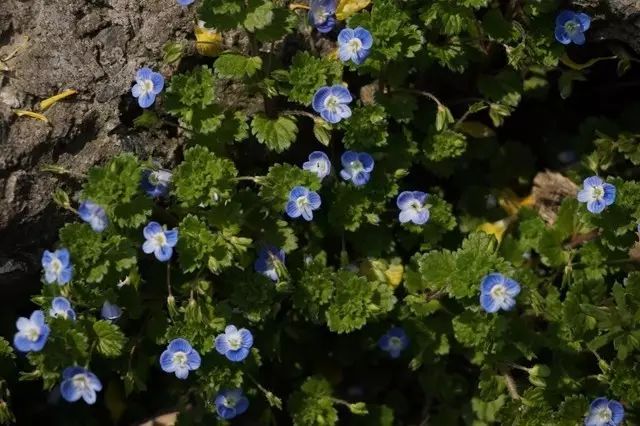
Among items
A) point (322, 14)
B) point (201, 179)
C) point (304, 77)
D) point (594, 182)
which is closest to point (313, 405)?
point (201, 179)

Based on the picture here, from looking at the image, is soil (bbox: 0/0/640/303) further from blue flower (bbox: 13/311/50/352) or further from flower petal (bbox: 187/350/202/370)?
flower petal (bbox: 187/350/202/370)

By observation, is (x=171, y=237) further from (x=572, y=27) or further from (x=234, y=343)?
(x=572, y=27)

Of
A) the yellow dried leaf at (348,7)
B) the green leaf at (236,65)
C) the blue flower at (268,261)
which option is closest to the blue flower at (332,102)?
the green leaf at (236,65)

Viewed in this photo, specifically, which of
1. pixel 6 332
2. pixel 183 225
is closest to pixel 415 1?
pixel 183 225

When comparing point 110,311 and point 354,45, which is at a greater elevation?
point 354,45

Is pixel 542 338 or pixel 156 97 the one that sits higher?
pixel 156 97

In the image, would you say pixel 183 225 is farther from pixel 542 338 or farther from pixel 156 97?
pixel 542 338

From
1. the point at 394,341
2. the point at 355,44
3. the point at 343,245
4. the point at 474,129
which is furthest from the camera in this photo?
the point at 474,129
